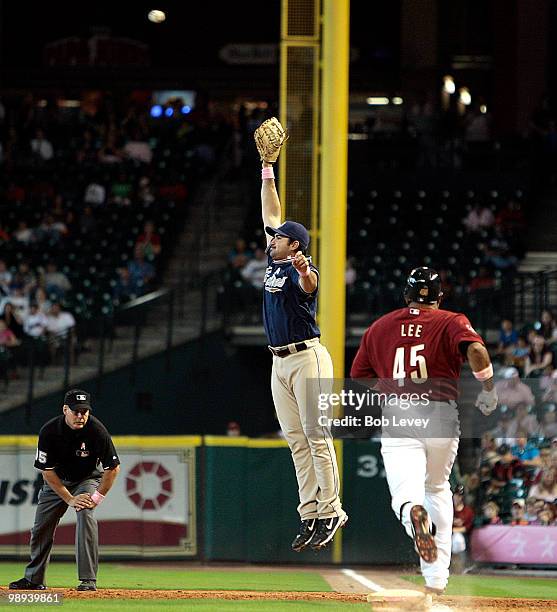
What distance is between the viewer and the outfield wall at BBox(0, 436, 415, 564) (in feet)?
48.7

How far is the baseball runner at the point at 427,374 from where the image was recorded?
859 cm

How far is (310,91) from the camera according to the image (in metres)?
14.3

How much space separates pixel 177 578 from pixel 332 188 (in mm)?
4281

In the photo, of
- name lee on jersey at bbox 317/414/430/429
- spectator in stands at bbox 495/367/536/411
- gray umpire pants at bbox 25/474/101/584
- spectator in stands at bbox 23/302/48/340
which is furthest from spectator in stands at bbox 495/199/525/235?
gray umpire pants at bbox 25/474/101/584

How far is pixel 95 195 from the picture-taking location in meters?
23.6

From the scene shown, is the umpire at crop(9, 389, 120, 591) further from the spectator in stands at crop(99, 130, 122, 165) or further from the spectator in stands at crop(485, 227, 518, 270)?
the spectator in stands at crop(99, 130, 122, 165)

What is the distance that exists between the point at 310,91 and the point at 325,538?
6.29m

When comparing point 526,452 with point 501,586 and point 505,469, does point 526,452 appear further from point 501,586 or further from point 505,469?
point 501,586

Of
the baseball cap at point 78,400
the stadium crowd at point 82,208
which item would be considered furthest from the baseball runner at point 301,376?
the stadium crowd at point 82,208

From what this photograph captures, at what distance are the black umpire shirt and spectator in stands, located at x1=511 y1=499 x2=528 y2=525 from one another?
16.2ft

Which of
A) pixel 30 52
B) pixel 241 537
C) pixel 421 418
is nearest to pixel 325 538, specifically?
pixel 421 418

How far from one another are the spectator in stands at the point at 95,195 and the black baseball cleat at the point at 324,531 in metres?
14.9

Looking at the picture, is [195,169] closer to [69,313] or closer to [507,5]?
[69,313]

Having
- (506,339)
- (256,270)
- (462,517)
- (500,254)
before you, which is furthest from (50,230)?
(462,517)
